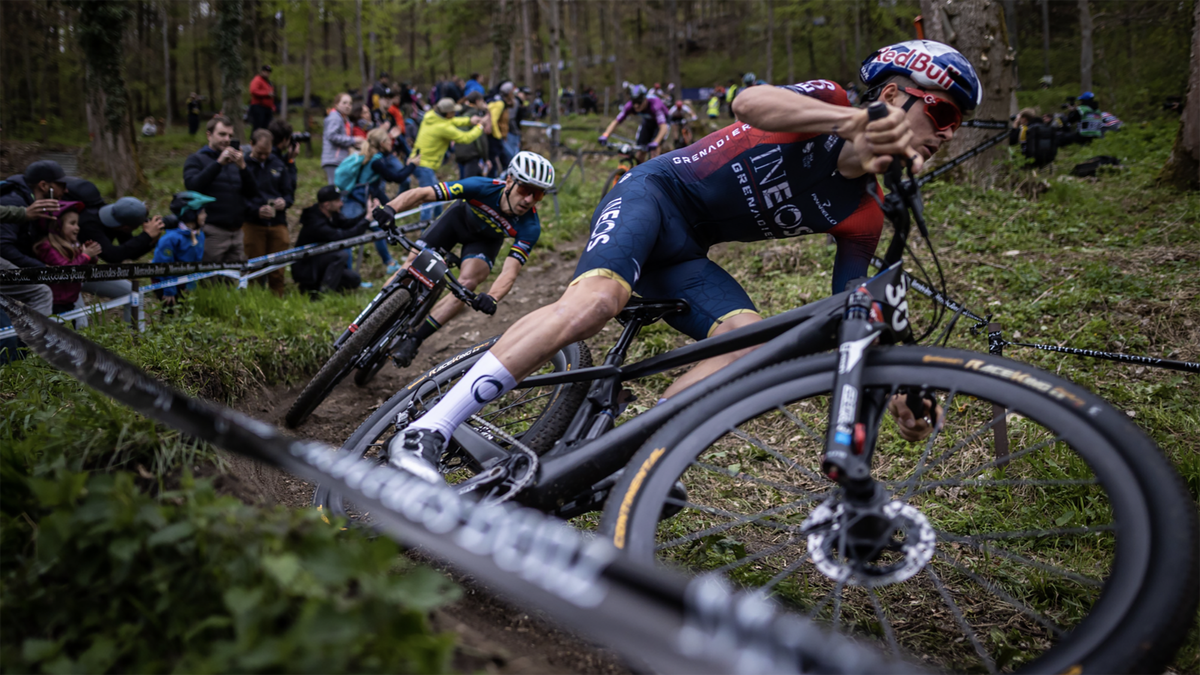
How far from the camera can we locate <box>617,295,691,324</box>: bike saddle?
10.0 ft

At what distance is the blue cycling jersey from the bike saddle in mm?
3238

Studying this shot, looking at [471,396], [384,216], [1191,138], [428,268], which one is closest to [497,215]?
[428,268]

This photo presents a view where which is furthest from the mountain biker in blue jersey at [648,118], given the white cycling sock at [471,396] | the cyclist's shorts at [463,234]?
the white cycling sock at [471,396]

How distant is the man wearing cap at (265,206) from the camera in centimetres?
806

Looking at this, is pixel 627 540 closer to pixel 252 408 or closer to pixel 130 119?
pixel 252 408

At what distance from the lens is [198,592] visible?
1510 millimetres

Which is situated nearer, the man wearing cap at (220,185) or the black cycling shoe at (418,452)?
the black cycling shoe at (418,452)

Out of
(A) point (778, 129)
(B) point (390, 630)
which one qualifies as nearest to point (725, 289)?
(A) point (778, 129)

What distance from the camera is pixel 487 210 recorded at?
20.6 feet

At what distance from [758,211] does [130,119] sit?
15.7m

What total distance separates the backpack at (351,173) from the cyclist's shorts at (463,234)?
3.43m

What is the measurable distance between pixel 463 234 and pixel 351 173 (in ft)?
11.9

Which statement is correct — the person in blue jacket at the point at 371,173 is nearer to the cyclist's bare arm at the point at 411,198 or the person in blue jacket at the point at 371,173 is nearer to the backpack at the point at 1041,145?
the cyclist's bare arm at the point at 411,198

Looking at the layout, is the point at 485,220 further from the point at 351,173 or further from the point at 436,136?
the point at 436,136
